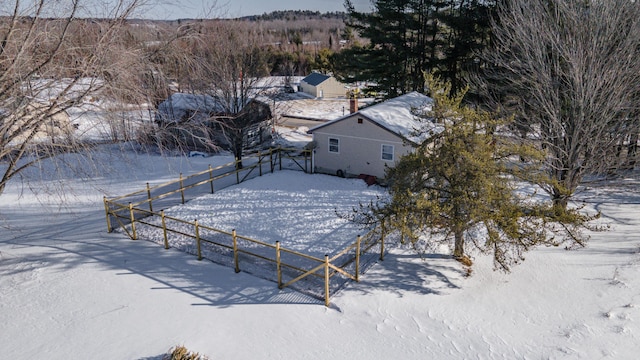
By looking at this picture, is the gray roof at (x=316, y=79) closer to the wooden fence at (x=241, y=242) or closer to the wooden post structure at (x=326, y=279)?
the wooden fence at (x=241, y=242)

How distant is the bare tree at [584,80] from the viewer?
13.5 m

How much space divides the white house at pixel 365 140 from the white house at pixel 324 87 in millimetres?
35508

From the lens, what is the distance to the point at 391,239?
43.9ft

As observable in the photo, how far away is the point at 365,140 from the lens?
19766mm

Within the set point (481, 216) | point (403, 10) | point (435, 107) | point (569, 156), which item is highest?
point (403, 10)

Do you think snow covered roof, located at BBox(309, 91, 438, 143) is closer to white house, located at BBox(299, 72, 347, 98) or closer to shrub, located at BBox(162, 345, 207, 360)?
shrub, located at BBox(162, 345, 207, 360)

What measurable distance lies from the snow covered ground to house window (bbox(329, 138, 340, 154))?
8.67 metres

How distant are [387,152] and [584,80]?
26.3 ft

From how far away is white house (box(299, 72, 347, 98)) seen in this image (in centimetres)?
5625

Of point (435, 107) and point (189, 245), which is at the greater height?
point (435, 107)

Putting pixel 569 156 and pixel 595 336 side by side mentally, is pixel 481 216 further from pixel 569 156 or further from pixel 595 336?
pixel 569 156

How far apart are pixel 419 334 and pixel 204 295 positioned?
16.7ft

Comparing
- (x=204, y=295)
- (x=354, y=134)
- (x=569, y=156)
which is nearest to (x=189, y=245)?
(x=204, y=295)

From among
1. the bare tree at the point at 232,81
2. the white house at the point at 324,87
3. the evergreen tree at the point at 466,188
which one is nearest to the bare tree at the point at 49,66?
the evergreen tree at the point at 466,188
